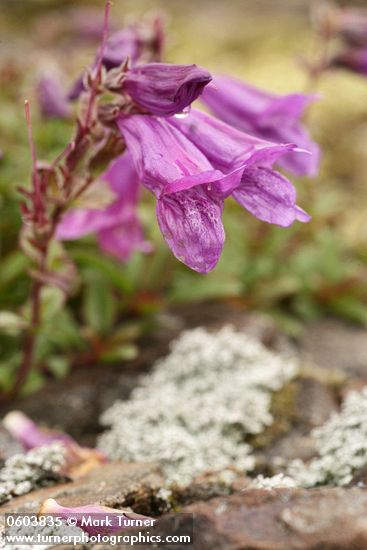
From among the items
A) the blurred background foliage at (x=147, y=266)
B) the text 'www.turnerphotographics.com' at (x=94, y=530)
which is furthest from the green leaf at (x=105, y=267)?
the text 'www.turnerphotographics.com' at (x=94, y=530)

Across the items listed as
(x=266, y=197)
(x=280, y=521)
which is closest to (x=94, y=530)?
(x=280, y=521)

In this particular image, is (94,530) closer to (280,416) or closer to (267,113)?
(280,416)

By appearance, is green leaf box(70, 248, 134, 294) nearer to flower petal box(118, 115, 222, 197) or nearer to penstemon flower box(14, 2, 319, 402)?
penstemon flower box(14, 2, 319, 402)

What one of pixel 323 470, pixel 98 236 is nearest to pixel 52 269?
pixel 98 236

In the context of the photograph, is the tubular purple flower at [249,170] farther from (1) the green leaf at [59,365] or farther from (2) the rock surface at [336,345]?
(2) the rock surface at [336,345]

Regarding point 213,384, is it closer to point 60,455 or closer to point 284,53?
point 60,455

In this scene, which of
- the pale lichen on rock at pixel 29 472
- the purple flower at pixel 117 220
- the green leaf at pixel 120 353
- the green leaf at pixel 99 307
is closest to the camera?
the pale lichen on rock at pixel 29 472
